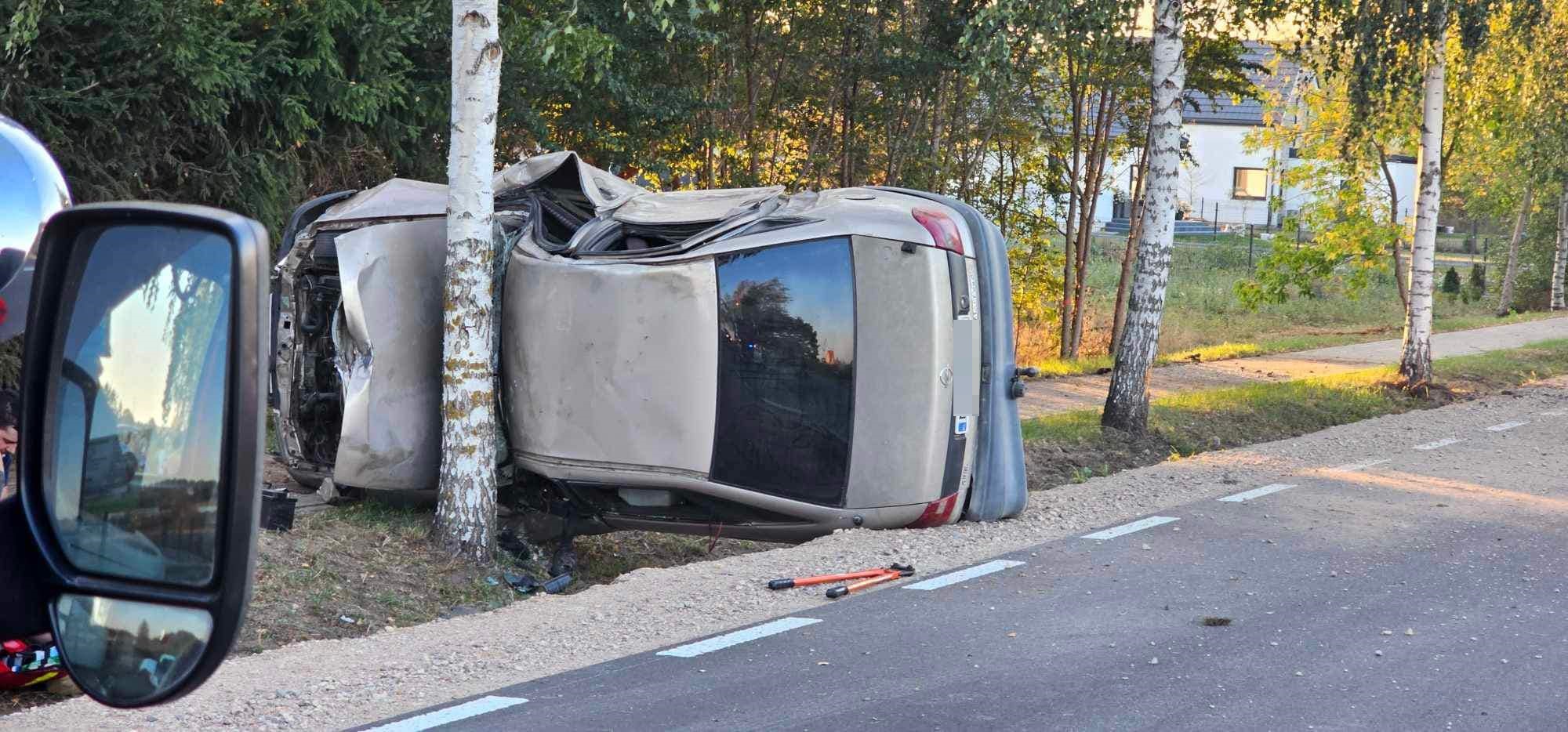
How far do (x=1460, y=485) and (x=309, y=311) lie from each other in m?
8.38

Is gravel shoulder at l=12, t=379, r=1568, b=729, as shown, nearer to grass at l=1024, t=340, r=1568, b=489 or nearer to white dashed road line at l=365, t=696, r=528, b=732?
white dashed road line at l=365, t=696, r=528, b=732

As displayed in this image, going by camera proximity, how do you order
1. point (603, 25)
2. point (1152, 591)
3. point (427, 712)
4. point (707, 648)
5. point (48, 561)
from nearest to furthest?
point (48, 561)
point (427, 712)
point (707, 648)
point (1152, 591)
point (603, 25)

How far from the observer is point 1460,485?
11094 mm

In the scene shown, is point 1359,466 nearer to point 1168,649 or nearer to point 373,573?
point 1168,649

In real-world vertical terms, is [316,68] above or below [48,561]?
above

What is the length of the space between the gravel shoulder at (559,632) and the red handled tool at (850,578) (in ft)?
0.21

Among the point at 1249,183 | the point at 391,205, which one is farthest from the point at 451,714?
the point at 1249,183

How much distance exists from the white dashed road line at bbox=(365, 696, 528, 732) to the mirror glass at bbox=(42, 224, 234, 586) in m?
3.70

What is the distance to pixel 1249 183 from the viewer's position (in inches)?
2482

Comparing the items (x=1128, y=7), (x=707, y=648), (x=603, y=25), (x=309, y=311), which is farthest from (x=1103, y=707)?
(x=603, y=25)

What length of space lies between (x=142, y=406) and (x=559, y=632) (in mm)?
5203

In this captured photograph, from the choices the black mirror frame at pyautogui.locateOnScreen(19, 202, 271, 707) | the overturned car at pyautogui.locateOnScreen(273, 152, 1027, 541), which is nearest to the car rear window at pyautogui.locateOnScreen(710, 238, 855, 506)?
the overturned car at pyautogui.locateOnScreen(273, 152, 1027, 541)

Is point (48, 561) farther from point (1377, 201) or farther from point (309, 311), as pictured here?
point (1377, 201)

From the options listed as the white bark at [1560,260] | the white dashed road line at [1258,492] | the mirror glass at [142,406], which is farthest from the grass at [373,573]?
the white bark at [1560,260]
